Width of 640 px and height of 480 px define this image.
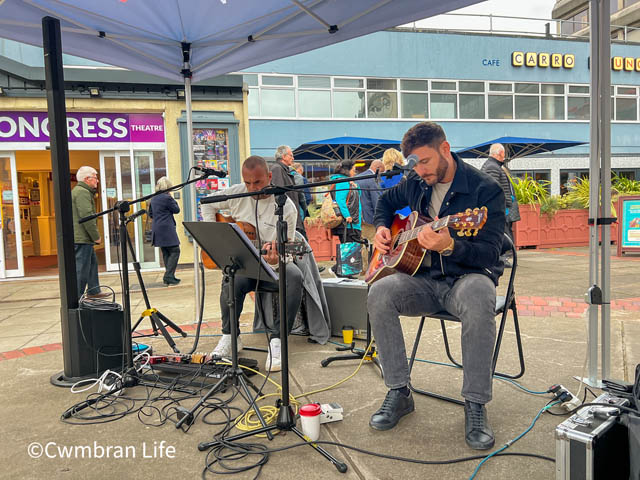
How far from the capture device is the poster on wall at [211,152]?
9.22m

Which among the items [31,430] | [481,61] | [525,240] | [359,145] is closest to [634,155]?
[481,61]

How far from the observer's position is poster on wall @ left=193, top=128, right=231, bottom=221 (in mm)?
9219

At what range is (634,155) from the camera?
19.7 metres

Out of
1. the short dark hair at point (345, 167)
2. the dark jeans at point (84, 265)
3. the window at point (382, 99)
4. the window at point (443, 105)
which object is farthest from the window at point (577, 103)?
the dark jeans at point (84, 265)

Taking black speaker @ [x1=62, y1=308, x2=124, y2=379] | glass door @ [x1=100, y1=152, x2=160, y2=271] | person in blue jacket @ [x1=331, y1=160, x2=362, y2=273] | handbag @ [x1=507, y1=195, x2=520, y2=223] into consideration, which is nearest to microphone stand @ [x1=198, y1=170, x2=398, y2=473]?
black speaker @ [x1=62, y1=308, x2=124, y2=379]

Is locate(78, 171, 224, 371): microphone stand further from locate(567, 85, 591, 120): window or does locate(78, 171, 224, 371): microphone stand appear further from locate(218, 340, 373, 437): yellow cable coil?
locate(567, 85, 591, 120): window

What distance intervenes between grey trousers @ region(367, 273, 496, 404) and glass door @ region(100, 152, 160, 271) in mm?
7714

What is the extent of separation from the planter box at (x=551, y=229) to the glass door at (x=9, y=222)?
10.0m

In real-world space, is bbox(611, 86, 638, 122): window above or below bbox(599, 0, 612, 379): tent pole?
above

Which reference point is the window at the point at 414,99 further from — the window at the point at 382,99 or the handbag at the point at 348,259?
the handbag at the point at 348,259

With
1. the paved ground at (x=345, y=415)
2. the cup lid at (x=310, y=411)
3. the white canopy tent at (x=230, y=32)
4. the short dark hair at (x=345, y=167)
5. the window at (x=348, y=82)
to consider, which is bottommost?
the paved ground at (x=345, y=415)

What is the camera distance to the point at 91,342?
3236 millimetres

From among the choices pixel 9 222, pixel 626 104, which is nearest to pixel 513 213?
pixel 9 222

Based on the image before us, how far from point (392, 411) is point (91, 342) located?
2.11 m
